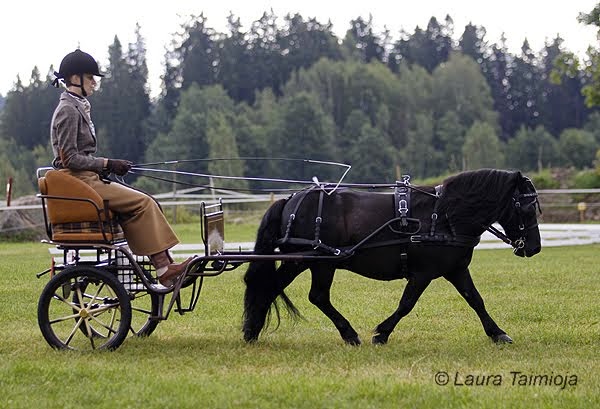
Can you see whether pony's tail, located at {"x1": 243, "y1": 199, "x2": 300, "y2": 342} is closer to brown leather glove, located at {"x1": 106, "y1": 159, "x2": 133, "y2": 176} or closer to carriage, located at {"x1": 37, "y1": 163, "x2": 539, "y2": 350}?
carriage, located at {"x1": 37, "y1": 163, "x2": 539, "y2": 350}

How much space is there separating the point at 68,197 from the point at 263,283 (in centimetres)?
189

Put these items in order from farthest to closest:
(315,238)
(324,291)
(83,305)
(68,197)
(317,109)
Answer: (317,109)
(324,291)
(315,238)
(83,305)
(68,197)

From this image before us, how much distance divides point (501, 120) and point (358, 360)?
309 ft

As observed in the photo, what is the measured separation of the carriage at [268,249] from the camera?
7840 mm

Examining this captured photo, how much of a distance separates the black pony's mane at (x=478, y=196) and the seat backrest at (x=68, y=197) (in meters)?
2.99

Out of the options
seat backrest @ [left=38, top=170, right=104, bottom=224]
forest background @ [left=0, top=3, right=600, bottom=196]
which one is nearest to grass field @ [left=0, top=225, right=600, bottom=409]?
seat backrest @ [left=38, top=170, right=104, bottom=224]

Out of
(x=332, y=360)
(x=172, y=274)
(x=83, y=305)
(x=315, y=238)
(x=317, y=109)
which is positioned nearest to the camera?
(x=332, y=360)

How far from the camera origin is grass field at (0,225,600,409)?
19.3 ft

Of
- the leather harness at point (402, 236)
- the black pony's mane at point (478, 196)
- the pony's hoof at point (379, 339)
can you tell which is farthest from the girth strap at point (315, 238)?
the black pony's mane at point (478, 196)

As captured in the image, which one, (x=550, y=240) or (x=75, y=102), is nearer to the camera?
(x=75, y=102)

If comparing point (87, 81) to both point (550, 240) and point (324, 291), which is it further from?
point (550, 240)

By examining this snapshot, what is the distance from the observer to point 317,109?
83438 millimetres

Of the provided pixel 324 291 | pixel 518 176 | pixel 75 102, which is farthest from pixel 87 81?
pixel 518 176

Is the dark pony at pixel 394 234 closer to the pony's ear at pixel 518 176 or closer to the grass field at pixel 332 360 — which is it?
the pony's ear at pixel 518 176
